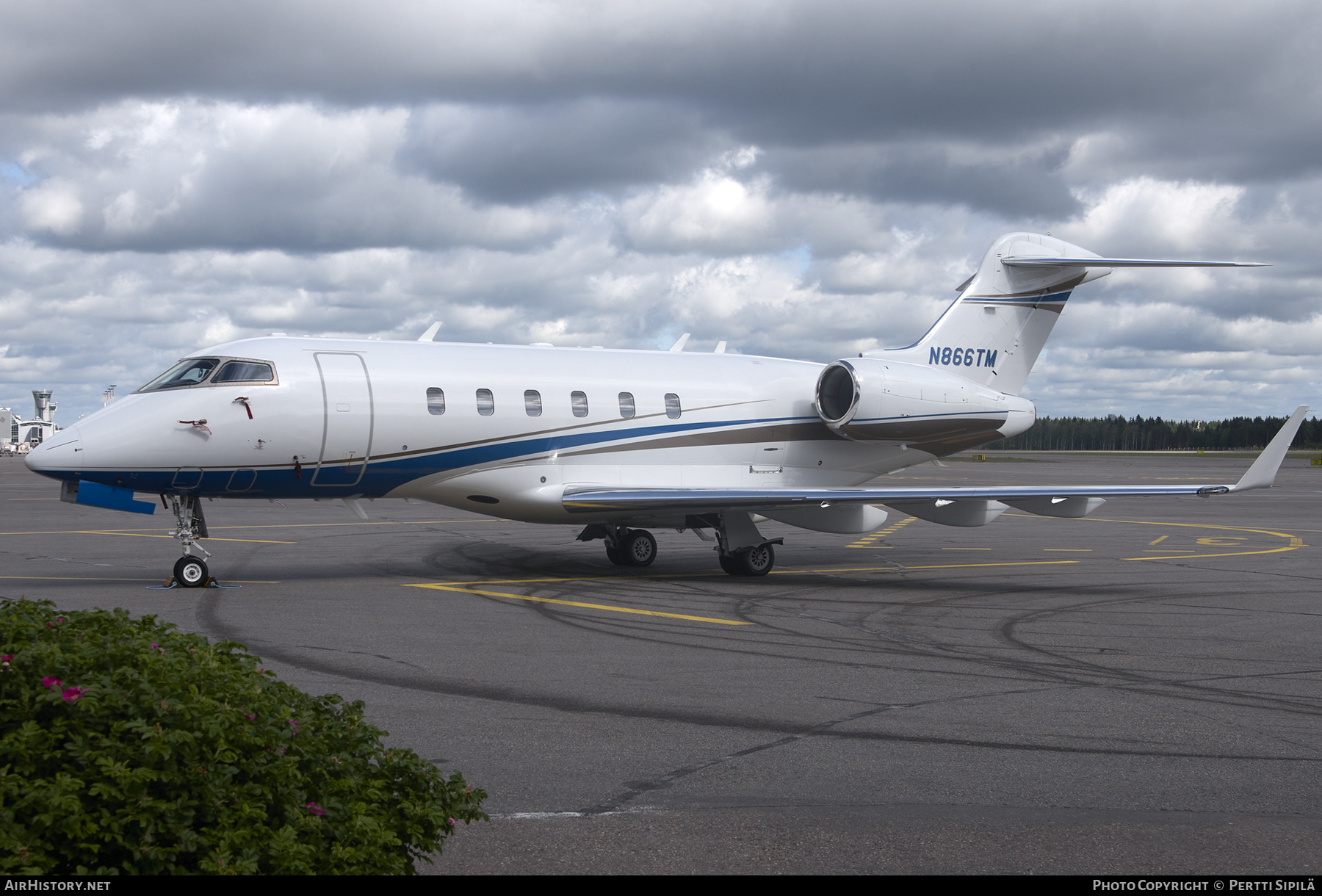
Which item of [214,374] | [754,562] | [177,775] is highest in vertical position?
[214,374]

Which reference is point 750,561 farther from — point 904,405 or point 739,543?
point 904,405

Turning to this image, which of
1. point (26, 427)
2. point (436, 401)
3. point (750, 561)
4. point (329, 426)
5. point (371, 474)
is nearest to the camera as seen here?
point (329, 426)

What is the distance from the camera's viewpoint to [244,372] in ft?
50.7

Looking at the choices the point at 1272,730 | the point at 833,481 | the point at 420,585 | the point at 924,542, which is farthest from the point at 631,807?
the point at 924,542

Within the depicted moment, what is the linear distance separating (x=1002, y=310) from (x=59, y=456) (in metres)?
16.5

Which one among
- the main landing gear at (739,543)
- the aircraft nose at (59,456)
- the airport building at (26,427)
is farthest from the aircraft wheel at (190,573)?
the airport building at (26,427)

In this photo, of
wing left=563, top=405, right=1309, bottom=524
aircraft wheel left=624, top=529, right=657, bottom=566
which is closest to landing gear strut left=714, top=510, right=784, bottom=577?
wing left=563, top=405, right=1309, bottom=524

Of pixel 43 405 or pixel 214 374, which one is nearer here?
pixel 214 374

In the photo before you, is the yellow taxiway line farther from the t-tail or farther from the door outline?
the t-tail

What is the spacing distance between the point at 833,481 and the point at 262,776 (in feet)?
55.6

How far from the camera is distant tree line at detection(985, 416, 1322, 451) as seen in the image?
16903 centimetres

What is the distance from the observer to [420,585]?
15.9 m

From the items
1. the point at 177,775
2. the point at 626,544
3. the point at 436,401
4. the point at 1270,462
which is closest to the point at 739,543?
the point at 626,544

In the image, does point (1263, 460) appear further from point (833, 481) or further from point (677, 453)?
point (677, 453)
